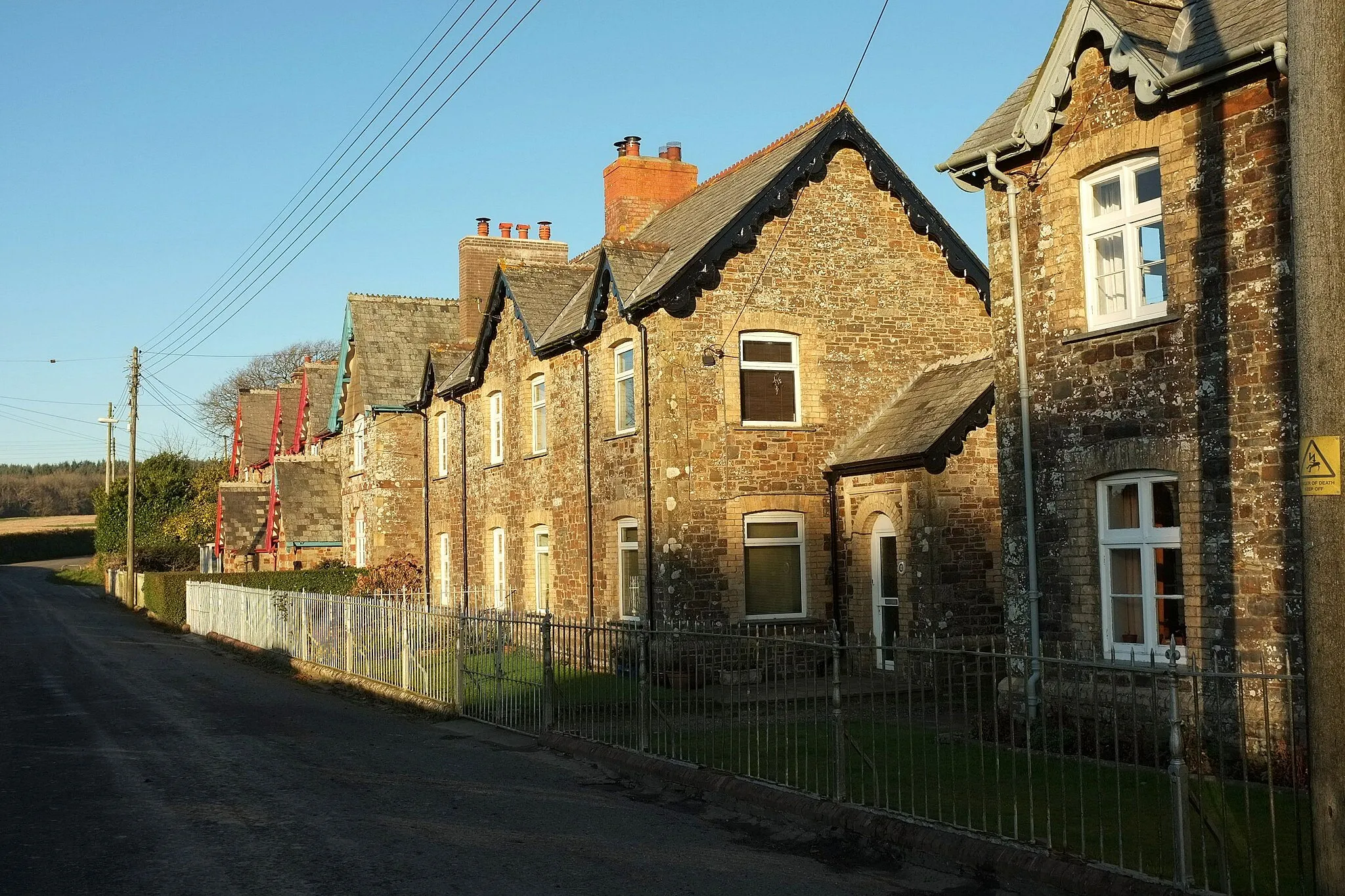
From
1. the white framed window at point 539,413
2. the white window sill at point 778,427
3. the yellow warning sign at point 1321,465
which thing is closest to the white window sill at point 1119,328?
the yellow warning sign at point 1321,465

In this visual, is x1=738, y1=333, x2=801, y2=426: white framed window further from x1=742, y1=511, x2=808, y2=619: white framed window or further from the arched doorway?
the arched doorway

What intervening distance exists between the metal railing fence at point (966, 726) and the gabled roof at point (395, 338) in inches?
591

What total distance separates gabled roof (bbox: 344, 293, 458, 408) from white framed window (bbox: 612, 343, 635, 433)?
13.4 m

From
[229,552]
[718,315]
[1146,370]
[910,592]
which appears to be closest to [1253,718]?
[1146,370]

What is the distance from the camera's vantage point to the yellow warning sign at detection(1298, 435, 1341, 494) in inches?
242

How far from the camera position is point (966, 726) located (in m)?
8.57

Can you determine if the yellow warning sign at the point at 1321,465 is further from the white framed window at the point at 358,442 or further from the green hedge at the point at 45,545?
the green hedge at the point at 45,545

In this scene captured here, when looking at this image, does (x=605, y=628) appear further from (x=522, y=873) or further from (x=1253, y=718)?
(x=1253, y=718)

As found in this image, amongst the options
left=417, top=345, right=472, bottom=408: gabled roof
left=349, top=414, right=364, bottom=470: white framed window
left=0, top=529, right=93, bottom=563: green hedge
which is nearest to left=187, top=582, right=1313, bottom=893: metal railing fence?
left=417, top=345, right=472, bottom=408: gabled roof

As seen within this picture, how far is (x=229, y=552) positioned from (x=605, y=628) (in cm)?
3702

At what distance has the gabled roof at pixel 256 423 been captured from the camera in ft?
185

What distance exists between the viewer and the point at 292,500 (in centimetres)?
3966

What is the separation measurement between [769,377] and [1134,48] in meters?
9.59

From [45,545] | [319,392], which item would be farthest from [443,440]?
[45,545]
